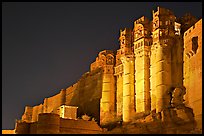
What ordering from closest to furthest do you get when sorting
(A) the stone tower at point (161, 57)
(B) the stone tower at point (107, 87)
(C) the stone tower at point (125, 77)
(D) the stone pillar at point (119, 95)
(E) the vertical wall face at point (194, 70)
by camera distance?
1. (E) the vertical wall face at point (194, 70)
2. (A) the stone tower at point (161, 57)
3. (C) the stone tower at point (125, 77)
4. (D) the stone pillar at point (119, 95)
5. (B) the stone tower at point (107, 87)

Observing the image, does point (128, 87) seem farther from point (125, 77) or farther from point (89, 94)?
point (89, 94)

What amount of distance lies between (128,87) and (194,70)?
315 inches

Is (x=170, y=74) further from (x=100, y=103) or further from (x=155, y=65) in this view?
(x=100, y=103)

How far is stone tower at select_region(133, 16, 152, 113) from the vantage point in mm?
33938

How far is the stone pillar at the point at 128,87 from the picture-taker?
34625 millimetres

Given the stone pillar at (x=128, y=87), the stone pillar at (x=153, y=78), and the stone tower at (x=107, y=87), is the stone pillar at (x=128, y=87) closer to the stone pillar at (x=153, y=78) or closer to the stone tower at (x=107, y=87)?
the stone pillar at (x=153, y=78)

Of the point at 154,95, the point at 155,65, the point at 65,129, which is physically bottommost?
the point at 65,129

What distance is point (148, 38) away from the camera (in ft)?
115

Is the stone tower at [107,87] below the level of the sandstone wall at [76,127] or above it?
above

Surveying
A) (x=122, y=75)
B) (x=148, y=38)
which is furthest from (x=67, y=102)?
(x=148, y=38)

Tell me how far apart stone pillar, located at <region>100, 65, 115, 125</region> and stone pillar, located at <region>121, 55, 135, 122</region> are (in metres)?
2.86

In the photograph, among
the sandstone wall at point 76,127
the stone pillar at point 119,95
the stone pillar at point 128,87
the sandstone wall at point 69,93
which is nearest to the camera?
the sandstone wall at point 76,127

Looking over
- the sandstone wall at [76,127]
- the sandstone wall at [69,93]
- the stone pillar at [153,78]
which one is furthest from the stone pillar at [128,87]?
the sandstone wall at [69,93]

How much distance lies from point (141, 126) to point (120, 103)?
8713 millimetres
